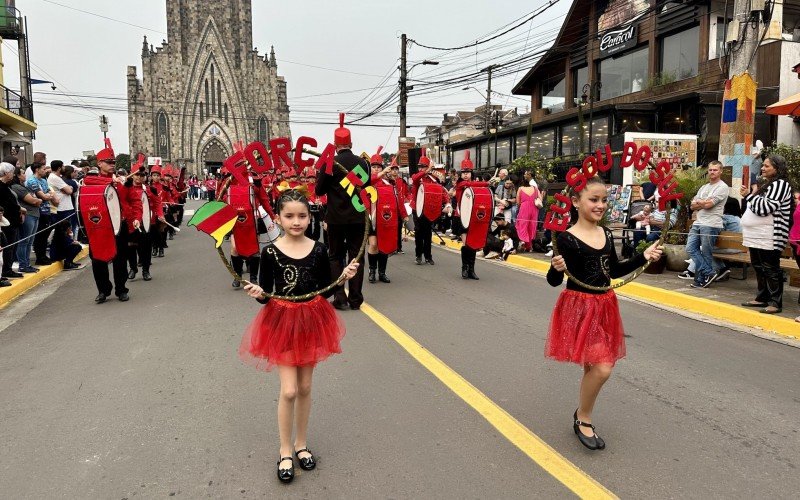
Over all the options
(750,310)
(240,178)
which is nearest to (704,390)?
(750,310)

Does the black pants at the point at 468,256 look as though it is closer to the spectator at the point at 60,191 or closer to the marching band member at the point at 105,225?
the marching band member at the point at 105,225

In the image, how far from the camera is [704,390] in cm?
450

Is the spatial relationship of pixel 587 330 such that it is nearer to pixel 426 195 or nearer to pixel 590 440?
pixel 590 440

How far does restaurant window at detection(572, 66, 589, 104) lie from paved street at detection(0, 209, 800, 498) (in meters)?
23.4

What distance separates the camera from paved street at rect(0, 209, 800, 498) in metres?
3.12

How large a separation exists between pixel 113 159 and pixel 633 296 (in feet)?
25.7

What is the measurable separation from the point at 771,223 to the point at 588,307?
16.0ft

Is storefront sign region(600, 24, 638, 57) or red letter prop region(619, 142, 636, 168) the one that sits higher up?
storefront sign region(600, 24, 638, 57)

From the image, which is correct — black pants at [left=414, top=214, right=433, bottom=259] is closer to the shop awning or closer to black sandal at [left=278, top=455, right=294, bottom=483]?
black sandal at [left=278, top=455, right=294, bottom=483]

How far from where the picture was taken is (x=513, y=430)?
374 centimetres

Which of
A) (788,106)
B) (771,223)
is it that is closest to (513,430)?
(771,223)

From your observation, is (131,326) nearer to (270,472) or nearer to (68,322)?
(68,322)

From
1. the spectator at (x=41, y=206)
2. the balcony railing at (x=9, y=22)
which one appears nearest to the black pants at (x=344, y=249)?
the spectator at (x=41, y=206)

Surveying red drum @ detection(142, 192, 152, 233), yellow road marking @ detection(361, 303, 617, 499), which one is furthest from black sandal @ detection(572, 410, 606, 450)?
red drum @ detection(142, 192, 152, 233)
